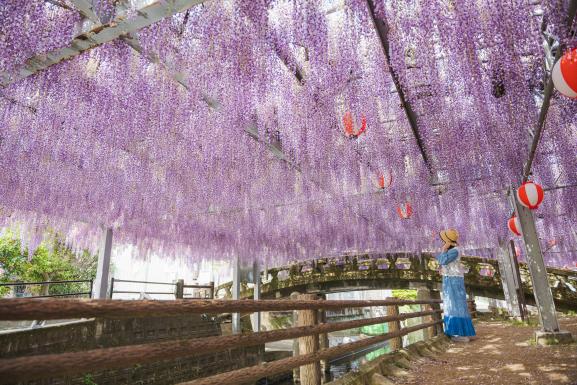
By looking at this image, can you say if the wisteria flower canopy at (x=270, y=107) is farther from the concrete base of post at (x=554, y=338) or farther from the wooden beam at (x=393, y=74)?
the concrete base of post at (x=554, y=338)

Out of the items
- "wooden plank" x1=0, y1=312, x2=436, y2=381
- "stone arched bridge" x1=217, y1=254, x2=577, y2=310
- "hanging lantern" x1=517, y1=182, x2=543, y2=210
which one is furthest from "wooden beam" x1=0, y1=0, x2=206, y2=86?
"stone arched bridge" x1=217, y1=254, x2=577, y2=310

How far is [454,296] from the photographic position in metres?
6.05

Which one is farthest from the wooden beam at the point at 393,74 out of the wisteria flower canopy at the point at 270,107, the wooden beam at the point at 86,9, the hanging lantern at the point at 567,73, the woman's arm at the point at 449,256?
the wooden beam at the point at 86,9

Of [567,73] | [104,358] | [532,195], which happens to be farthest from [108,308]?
[532,195]

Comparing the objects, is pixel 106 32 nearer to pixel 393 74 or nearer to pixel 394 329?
pixel 393 74

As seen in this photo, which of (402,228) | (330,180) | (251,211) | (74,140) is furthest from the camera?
(402,228)

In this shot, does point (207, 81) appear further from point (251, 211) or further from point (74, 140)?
point (251, 211)

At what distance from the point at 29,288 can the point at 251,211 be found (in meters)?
9.38

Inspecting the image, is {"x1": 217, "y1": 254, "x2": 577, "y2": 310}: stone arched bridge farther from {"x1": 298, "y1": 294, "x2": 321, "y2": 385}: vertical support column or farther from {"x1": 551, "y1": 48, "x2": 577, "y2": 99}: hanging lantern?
{"x1": 551, "y1": 48, "x2": 577, "y2": 99}: hanging lantern

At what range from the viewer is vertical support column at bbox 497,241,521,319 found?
11.2 metres

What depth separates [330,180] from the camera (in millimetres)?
8484

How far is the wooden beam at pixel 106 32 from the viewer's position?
10.0 feet

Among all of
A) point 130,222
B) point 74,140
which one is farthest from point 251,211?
point 74,140

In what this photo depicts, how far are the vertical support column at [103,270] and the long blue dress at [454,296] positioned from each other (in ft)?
27.5
